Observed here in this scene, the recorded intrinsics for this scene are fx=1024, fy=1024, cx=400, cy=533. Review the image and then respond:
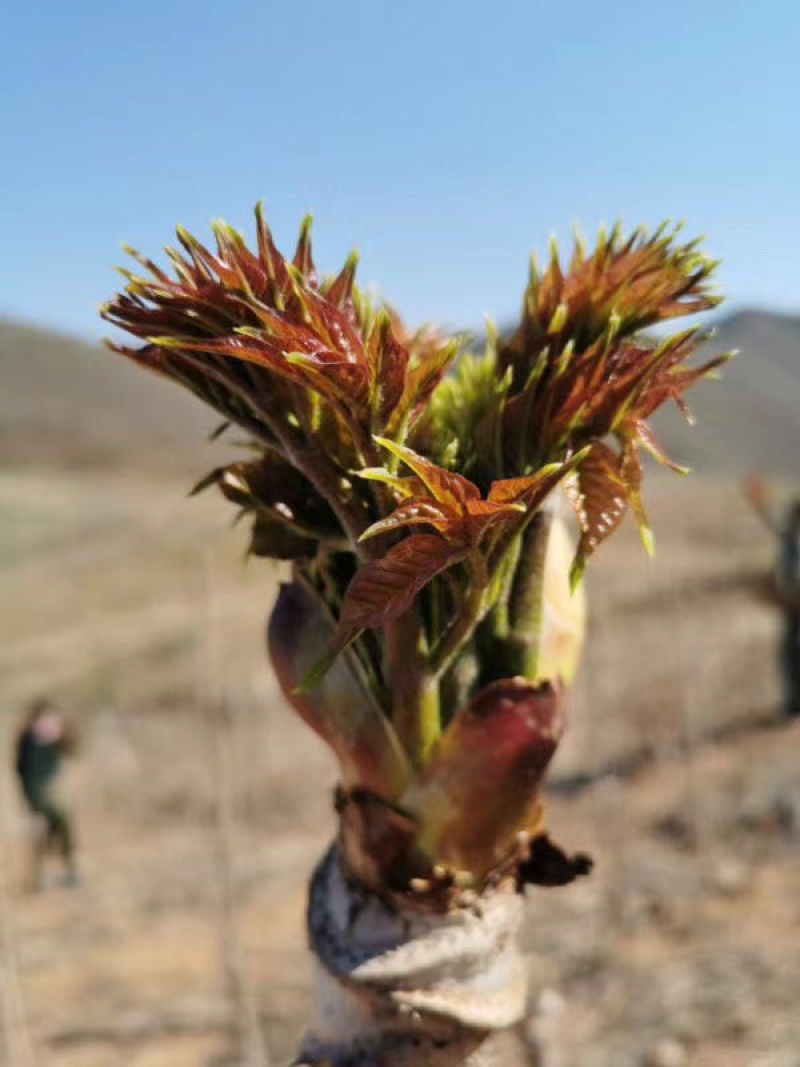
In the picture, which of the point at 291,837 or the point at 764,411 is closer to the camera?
the point at 291,837

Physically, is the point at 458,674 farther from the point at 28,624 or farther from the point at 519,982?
the point at 28,624

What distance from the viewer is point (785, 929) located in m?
4.19

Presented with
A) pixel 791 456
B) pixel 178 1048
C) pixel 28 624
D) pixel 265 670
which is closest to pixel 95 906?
pixel 178 1048

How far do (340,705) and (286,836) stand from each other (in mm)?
6543

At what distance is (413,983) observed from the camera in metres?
0.60

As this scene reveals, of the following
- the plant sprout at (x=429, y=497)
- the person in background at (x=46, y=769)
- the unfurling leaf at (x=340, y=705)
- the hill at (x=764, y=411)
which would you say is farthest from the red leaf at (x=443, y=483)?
the hill at (x=764, y=411)

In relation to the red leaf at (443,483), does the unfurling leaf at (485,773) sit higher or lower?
lower

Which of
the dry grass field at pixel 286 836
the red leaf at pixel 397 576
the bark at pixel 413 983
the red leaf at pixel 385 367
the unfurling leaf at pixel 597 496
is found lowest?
the dry grass field at pixel 286 836

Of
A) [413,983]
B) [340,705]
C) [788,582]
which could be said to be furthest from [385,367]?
[788,582]

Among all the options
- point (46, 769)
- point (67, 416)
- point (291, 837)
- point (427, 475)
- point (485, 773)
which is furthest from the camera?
point (67, 416)

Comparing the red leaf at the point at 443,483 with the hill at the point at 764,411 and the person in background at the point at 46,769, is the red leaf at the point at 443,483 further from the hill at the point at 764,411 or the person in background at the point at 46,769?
the hill at the point at 764,411

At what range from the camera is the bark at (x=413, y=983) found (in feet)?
1.96

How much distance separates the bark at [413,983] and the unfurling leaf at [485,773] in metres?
0.04

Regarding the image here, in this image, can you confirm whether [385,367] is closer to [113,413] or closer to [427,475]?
[427,475]
